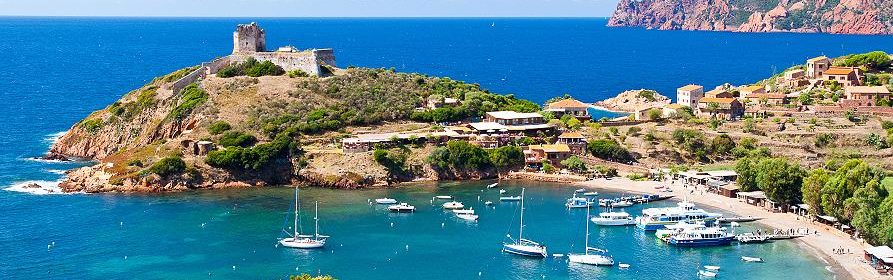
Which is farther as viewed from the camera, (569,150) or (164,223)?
(569,150)

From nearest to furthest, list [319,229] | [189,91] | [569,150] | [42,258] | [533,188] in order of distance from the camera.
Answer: [42,258], [319,229], [533,188], [569,150], [189,91]

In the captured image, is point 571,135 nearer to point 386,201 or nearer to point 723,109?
point 723,109

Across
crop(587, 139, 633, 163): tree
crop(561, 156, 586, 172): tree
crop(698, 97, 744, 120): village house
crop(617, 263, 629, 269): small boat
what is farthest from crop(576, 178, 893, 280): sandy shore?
crop(698, 97, 744, 120): village house

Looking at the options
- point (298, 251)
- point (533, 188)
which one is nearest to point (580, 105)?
point (533, 188)

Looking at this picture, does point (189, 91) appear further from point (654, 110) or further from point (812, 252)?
point (812, 252)

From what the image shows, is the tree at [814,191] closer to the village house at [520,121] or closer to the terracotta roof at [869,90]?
the village house at [520,121]

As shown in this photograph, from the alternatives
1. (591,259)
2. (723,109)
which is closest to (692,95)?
(723,109)

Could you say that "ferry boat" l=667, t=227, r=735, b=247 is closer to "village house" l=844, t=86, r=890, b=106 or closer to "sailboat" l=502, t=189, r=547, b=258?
"sailboat" l=502, t=189, r=547, b=258
